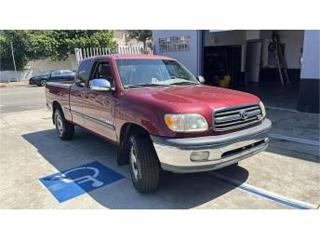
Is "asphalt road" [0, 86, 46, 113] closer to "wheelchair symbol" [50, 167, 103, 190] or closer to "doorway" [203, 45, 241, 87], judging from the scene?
"doorway" [203, 45, 241, 87]

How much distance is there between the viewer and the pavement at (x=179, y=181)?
373cm

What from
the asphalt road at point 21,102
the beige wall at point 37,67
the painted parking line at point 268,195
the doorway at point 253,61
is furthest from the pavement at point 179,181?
the beige wall at point 37,67

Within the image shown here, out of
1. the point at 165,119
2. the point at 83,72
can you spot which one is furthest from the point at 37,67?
the point at 165,119

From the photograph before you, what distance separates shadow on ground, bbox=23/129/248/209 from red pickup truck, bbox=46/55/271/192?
20 centimetres

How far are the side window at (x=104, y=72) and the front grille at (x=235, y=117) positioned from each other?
181 centimetres

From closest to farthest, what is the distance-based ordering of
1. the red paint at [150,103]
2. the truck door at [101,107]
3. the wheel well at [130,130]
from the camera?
the red paint at [150,103] < the wheel well at [130,130] < the truck door at [101,107]

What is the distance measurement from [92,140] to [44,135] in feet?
5.26

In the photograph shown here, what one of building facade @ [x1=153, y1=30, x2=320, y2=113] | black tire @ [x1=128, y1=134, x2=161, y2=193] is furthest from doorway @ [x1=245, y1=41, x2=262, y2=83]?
black tire @ [x1=128, y1=134, x2=161, y2=193]

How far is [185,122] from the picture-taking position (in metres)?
3.38

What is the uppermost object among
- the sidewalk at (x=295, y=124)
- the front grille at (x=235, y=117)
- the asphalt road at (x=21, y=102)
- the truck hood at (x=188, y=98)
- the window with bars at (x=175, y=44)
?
the window with bars at (x=175, y=44)

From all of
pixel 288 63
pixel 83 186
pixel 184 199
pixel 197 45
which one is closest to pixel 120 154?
pixel 83 186

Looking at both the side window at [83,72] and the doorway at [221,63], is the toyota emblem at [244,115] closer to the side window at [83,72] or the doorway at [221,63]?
the side window at [83,72]
